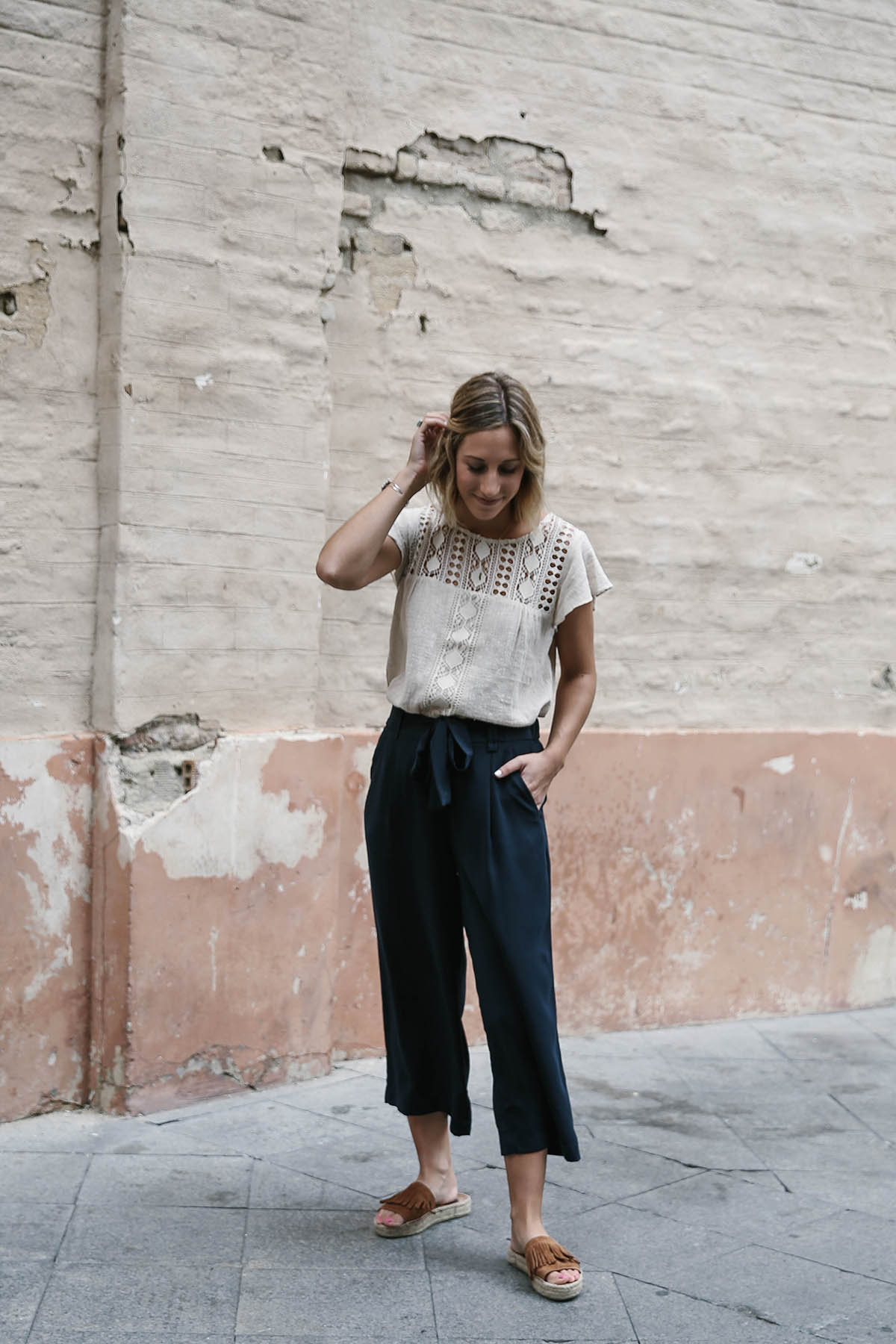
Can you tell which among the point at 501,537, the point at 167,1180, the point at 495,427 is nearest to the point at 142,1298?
the point at 167,1180

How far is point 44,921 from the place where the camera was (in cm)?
374

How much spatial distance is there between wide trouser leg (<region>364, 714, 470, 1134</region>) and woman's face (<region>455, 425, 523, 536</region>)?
19.9 inches

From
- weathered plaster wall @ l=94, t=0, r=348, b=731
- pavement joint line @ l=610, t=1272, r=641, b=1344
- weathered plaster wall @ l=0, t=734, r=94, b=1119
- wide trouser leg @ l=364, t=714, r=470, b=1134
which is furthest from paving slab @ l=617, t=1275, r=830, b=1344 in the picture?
weathered plaster wall @ l=94, t=0, r=348, b=731

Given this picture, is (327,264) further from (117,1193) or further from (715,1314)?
(715,1314)

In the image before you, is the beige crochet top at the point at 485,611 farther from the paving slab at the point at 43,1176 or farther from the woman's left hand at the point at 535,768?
the paving slab at the point at 43,1176

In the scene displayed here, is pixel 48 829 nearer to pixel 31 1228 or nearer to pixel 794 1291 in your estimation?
pixel 31 1228

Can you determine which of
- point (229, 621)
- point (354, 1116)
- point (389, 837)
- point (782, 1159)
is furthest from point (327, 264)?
point (782, 1159)

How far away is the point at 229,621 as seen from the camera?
3.94 metres

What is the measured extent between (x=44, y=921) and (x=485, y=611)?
5.23ft

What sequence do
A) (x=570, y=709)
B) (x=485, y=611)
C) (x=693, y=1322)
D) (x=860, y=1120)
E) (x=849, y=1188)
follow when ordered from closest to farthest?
(x=693, y=1322), (x=485, y=611), (x=570, y=709), (x=849, y=1188), (x=860, y=1120)

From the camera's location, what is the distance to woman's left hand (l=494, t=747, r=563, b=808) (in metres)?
2.94

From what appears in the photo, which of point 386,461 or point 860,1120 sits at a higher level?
point 386,461

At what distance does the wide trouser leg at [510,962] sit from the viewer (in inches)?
114

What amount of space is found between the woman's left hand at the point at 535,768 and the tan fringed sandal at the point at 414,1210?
3.00ft
